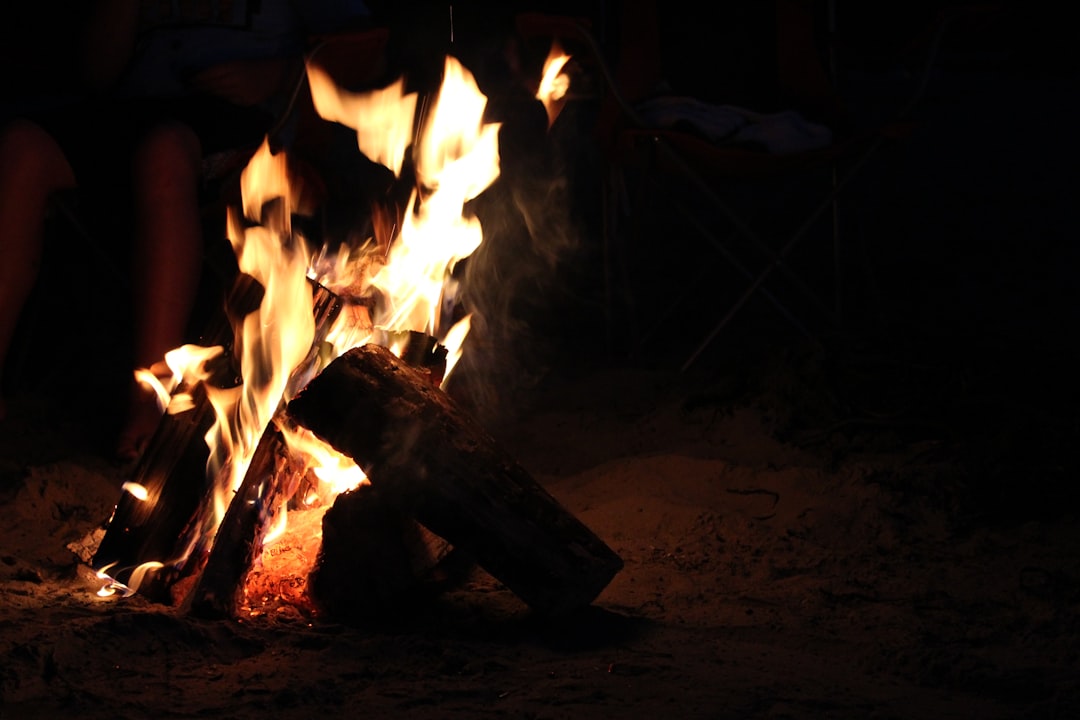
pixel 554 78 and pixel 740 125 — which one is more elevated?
pixel 554 78

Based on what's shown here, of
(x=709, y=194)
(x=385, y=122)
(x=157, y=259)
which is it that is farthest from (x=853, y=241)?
(x=157, y=259)

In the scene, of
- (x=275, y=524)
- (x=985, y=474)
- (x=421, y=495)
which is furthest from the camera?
(x=985, y=474)

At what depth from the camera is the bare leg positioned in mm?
2742

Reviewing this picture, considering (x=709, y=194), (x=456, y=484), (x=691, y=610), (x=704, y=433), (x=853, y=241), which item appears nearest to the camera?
(x=456, y=484)

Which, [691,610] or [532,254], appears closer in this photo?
[691,610]

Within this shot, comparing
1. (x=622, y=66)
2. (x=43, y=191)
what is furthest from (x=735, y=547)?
(x=622, y=66)

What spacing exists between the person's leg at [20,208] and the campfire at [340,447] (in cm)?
46

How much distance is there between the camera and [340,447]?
1.89m

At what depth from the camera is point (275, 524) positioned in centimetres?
211

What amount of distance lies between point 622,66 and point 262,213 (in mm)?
1954

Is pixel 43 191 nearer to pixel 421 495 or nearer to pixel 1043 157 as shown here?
pixel 421 495

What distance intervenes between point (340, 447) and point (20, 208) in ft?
4.54

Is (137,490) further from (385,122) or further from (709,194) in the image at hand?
(709,194)

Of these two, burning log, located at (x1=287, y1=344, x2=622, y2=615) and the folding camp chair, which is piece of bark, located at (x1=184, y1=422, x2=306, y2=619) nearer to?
burning log, located at (x1=287, y1=344, x2=622, y2=615)
